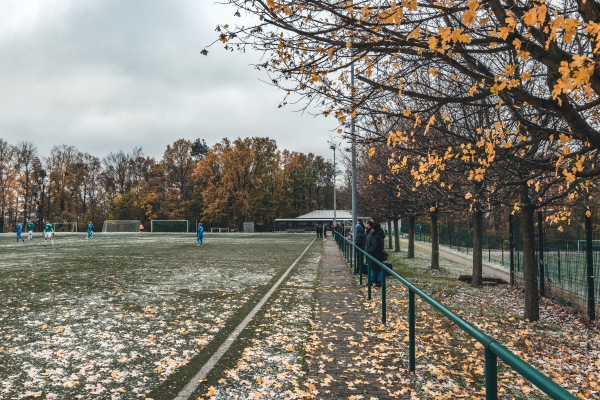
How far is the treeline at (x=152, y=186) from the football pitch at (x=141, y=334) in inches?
2211

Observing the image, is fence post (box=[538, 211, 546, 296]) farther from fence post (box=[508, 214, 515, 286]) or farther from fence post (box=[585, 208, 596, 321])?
fence post (box=[585, 208, 596, 321])

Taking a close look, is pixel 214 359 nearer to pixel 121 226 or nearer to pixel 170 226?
pixel 121 226

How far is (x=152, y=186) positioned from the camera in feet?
238

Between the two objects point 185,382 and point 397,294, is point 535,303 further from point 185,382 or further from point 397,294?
point 185,382

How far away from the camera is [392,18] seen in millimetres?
3678

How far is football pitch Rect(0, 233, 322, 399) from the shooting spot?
15.8 ft

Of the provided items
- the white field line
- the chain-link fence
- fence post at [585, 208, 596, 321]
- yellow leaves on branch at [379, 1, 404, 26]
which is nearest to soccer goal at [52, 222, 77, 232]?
the white field line

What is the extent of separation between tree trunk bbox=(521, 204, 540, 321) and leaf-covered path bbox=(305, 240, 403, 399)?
3535 mm

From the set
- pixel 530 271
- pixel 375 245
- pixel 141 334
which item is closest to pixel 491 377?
pixel 141 334

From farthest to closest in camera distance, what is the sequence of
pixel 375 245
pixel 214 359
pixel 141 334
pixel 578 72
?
pixel 375 245 < pixel 141 334 < pixel 214 359 < pixel 578 72

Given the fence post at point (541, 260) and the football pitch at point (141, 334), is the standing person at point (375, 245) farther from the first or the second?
the fence post at point (541, 260)

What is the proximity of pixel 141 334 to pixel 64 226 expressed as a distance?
218 feet

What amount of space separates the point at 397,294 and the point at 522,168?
15.5 feet

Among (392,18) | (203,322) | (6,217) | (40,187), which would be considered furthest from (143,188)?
(392,18)
